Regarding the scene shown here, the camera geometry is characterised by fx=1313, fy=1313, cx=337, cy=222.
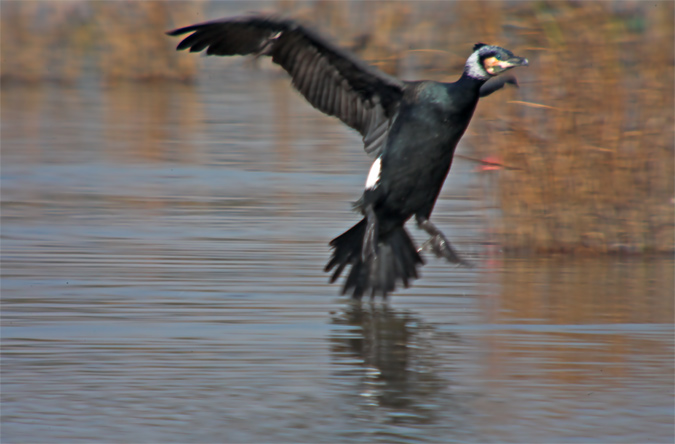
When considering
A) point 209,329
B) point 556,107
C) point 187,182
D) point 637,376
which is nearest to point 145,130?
point 187,182

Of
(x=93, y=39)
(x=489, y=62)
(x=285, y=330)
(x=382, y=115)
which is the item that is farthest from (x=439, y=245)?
(x=93, y=39)

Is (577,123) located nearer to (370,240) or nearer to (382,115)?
(382,115)

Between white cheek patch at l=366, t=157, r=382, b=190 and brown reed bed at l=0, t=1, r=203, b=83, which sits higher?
brown reed bed at l=0, t=1, r=203, b=83

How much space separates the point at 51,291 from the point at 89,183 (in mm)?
4562

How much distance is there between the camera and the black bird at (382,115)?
7.03 meters

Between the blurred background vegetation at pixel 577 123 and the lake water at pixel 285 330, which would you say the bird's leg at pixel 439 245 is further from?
the blurred background vegetation at pixel 577 123

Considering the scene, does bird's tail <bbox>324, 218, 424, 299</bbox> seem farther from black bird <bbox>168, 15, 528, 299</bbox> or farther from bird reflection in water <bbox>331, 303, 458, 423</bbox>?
bird reflection in water <bbox>331, 303, 458, 423</bbox>

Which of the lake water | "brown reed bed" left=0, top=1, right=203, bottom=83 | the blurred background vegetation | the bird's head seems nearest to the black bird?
the bird's head

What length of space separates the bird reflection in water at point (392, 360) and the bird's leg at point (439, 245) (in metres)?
0.44

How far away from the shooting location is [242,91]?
72.8 ft

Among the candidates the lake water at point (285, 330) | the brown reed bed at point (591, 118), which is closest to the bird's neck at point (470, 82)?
the lake water at point (285, 330)

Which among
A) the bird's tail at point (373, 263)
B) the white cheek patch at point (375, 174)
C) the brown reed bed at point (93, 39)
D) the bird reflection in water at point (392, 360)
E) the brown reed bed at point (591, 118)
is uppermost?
the brown reed bed at point (93, 39)

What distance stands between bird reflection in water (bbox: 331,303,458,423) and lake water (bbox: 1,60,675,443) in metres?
0.01

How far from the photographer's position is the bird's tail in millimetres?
7371
